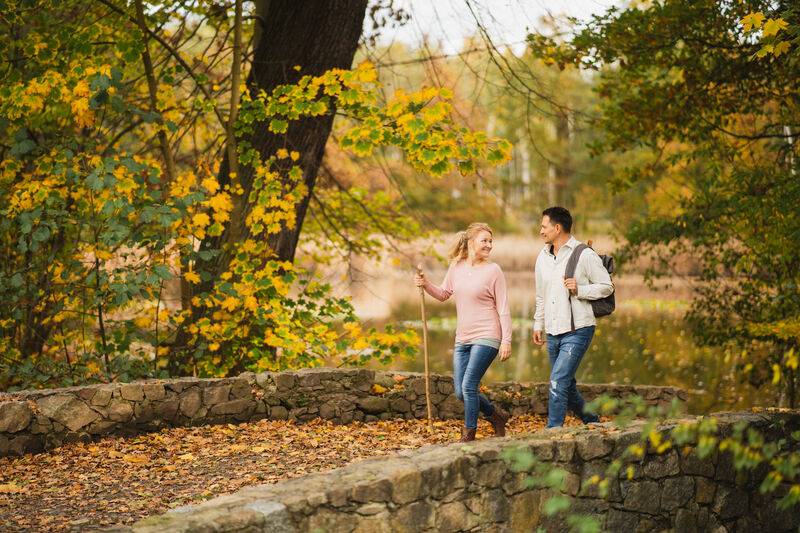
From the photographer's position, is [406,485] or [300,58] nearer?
[406,485]

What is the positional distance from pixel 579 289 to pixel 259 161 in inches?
164

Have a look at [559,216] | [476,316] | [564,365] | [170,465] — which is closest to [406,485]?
[476,316]

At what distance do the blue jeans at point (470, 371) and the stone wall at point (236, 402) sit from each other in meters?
1.95

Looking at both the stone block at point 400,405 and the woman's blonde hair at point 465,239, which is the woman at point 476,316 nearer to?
the woman's blonde hair at point 465,239

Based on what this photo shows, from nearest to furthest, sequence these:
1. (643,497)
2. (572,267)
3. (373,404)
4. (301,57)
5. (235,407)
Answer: (643,497), (572,267), (235,407), (373,404), (301,57)

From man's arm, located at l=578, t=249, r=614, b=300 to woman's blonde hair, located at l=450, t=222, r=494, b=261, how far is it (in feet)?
2.45

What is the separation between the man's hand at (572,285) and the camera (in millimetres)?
6340

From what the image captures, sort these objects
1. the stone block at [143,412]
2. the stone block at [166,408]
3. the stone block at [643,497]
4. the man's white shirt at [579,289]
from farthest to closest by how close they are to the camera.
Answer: the stone block at [166,408], the stone block at [143,412], the man's white shirt at [579,289], the stone block at [643,497]

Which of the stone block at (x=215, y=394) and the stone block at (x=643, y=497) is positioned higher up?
the stone block at (x=215, y=394)

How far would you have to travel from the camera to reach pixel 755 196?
33.9 ft

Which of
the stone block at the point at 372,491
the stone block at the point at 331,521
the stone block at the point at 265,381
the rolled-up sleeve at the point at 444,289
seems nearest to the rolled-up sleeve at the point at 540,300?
the rolled-up sleeve at the point at 444,289

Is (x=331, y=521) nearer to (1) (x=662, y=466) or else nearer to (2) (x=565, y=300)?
(2) (x=565, y=300)

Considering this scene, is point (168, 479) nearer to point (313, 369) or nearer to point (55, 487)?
point (55, 487)

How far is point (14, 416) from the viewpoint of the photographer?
6.67 meters
